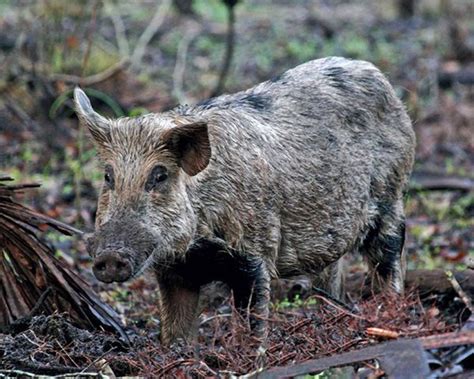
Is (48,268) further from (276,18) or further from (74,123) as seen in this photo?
(276,18)

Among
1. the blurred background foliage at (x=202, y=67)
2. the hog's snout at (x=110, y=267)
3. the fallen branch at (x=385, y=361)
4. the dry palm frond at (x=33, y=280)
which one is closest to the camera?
the fallen branch at (x=385, y=361)

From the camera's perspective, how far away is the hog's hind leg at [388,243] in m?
7.64

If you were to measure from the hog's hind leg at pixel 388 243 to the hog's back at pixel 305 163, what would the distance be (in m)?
0.08

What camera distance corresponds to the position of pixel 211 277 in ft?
21.1

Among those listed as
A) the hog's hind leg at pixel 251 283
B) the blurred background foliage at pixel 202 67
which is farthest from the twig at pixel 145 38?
the hog's hind leg at pixel 251 283

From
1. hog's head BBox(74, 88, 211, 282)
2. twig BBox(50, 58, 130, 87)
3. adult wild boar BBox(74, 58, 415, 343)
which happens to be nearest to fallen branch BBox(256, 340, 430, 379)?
adult wild boar BBox(74, 58, 415, 343)

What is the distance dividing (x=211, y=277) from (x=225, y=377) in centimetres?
157

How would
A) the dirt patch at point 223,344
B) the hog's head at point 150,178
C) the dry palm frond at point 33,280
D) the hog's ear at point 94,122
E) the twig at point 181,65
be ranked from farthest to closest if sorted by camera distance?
the twig at point 181,65
the dry palm frond at point 33,280
the hog's ear at point 94,122
the hog's head at point 150,178
the dirt patch at point 223,344

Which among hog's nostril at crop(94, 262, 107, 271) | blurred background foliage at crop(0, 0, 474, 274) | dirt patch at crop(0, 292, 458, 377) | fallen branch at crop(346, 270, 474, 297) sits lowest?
blurred background foliage at crop(0, 0, 474, 274)

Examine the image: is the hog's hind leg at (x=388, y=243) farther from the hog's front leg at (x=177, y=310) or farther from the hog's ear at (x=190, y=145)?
the hog's ear at (x=190, y=145)

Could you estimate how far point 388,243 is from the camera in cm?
767

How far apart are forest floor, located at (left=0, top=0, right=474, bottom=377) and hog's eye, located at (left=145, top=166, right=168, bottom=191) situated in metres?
0.79

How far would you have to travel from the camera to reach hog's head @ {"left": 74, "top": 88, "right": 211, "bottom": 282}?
565cm

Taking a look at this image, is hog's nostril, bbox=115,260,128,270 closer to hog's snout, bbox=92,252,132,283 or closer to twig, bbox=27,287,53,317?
hog's snout, bbox=92,252,132,283
